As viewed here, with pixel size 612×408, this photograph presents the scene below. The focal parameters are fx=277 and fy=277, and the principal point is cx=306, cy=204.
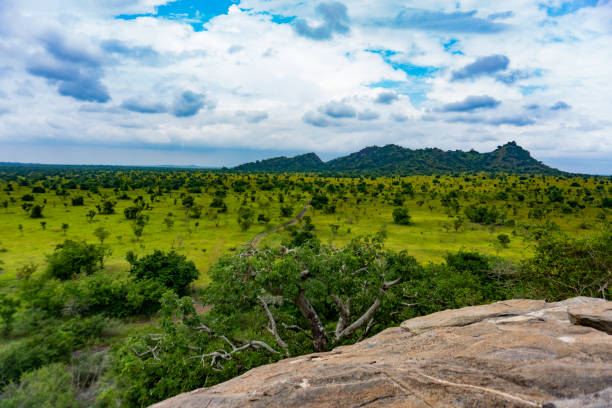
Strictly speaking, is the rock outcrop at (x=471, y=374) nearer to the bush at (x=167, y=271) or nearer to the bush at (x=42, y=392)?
the bush at (x=42, y=392)

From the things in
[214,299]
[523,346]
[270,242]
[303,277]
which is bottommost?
[270,242]

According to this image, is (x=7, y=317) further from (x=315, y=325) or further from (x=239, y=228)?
(x=239, y=228)

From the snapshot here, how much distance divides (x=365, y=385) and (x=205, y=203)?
3905 inches

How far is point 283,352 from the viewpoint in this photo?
17.1 meters

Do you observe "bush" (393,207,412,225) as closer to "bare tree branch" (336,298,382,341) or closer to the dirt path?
the dirt path

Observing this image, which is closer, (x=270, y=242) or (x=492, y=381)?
(x=492, y=381)

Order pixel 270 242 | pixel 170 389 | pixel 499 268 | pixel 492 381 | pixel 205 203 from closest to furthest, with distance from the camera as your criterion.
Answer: pixel 492 381 → pixel 170 389 → pixel 499 268 → pixel 270 242 → pixel 205 203

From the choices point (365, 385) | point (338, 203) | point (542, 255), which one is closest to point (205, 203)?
point (338, 203)

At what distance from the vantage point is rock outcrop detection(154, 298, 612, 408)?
5648 millimetres

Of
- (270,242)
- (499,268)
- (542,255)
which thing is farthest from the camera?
(270,242)

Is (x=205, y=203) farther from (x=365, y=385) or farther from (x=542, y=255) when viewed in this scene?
(x=365, y=385)

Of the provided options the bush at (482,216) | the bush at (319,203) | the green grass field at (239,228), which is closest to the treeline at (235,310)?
the green grass field at (239,228)

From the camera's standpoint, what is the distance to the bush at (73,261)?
1455 inches

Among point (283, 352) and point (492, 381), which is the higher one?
point (492, 381)
